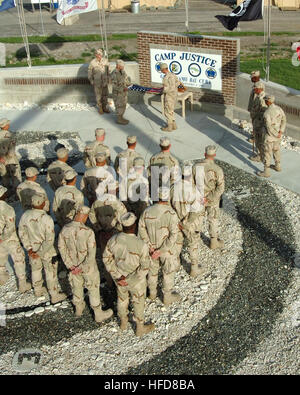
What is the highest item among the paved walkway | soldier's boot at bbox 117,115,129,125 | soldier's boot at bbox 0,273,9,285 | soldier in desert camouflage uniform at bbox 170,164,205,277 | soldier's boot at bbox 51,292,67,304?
soldier in desert camouflage uniform at bbox 170,164,205,277

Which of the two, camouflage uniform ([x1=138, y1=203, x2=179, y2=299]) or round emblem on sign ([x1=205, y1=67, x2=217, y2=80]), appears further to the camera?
round emblem on sign ([x1=205, y1=67, x2=217, y2=80])

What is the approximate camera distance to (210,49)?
14922 millimetres

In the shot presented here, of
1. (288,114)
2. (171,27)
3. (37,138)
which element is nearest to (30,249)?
(37,138)

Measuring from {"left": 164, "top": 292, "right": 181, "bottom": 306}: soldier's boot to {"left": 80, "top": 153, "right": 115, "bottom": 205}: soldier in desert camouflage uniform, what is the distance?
7.40 feet

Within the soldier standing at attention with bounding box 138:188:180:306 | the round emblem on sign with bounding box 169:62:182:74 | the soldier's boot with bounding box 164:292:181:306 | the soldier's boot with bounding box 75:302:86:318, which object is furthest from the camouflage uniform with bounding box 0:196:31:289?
the round emblem on sign with bounding box 169:62:182:74

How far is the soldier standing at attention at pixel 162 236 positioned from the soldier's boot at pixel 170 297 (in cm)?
2

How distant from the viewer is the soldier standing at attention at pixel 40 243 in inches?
317

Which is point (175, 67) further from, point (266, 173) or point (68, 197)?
point (68, 197)

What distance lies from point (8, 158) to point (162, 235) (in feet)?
16.7

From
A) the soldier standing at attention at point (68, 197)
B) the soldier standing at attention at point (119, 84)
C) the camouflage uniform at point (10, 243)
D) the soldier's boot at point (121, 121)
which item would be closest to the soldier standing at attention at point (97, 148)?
the soldier standing at attention at point (68, 197)

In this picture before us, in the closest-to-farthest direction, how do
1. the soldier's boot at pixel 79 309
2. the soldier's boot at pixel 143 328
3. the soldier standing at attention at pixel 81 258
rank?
the soldier standing at attention at pixel 81 258 < the soldier's boot at pixel 143 328 < the soldier's boot at pixel 79 309

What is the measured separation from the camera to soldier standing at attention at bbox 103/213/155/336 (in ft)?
23.7

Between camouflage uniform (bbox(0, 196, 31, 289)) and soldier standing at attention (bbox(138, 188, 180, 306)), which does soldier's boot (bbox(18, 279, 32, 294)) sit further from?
soldier standing at attention (bbox(138, 188, 180, 306))

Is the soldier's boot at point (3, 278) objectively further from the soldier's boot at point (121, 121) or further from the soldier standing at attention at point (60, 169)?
the soldier's boot at point (121, 121)
